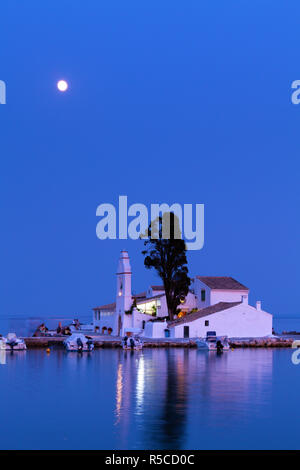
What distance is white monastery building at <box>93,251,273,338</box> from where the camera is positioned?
77.4m

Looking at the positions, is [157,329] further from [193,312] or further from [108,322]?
[108,322]

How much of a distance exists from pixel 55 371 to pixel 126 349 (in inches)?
891

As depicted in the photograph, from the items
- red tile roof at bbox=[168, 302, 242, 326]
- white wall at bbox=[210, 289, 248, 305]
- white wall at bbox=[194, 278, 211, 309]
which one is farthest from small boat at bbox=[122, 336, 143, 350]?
white wall at bbox=[210, 289, 248, 305]

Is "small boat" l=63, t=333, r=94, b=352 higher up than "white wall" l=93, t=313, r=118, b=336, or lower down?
lower down

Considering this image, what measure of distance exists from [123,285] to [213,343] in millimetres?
13712

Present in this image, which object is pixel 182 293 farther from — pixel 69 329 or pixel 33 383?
pixel 33 383

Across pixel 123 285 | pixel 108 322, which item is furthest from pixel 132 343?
pixel 108 322

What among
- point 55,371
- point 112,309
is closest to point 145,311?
point 112,309

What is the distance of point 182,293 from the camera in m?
81.4

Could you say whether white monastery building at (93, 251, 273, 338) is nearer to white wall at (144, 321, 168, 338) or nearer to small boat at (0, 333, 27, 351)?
white wall at (144, 321, 168, 338)

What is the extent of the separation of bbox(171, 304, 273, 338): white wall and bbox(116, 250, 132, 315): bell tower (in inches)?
286

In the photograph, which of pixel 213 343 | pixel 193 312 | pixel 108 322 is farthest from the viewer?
pixel 108 322

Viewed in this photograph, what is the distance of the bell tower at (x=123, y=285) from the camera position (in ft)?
270

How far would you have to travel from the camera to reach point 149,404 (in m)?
35.3
